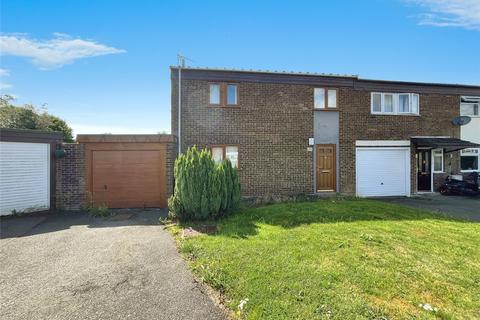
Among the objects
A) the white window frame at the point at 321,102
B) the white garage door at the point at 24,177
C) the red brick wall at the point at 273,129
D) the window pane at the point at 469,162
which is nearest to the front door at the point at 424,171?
the window pane at the point at 469,162

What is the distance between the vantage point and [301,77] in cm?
1334

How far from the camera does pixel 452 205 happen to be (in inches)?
→ 449

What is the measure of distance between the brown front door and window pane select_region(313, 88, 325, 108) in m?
1.94

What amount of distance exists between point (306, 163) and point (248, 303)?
10.4m

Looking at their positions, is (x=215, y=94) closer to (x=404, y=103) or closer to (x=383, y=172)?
(x=383, y=172)

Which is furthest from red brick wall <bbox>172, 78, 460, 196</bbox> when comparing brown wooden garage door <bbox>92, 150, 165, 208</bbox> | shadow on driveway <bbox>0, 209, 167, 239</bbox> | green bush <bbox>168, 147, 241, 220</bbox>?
green bush <bbox>168, 147, 241, 220</bbox>

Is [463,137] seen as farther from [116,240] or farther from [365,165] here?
[116,240]

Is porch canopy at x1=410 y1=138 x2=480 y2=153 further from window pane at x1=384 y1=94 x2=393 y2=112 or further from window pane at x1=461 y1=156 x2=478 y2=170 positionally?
window pane at x1=384 y1=94 x2=393 y2=112

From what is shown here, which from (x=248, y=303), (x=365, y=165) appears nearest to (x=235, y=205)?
(x=248, y=303)

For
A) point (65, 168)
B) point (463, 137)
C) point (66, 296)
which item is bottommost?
point (66, 296)

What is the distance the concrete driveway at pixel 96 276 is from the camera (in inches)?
144

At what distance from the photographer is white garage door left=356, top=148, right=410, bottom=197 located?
14195 millimetres

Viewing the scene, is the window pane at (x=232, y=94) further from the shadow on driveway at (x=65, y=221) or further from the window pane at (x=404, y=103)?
the window pane at (x=404, y=103)

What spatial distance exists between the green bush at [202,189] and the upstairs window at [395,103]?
32.2 ft
